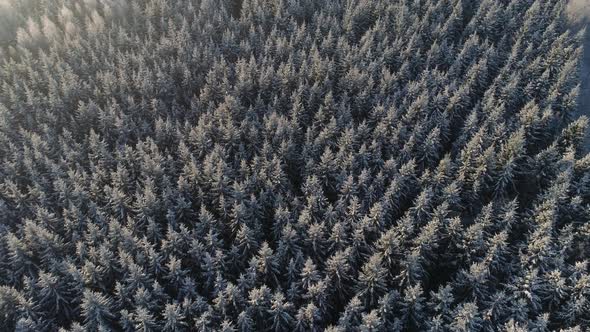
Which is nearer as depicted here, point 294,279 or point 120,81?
point 294,279

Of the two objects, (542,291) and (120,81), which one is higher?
(120,81)

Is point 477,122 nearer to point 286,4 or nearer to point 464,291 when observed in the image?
point 464,291

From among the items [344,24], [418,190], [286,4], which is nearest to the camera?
[418,190]

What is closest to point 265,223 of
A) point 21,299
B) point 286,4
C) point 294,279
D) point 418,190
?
point 294,279

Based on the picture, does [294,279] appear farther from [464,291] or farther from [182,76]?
[182,76]

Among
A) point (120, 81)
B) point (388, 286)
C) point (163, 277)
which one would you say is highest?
point (120, 81)

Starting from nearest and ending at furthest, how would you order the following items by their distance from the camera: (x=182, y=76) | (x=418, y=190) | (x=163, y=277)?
(x=163, y=277)
(x=418, y=190)
(x=182, y=76)
